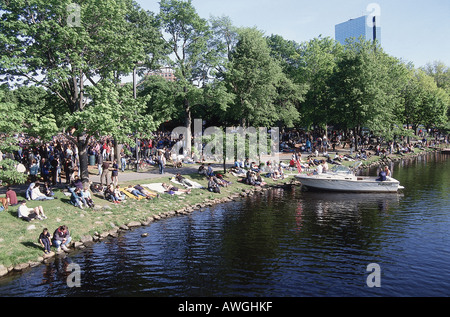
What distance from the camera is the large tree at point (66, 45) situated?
72.2 ft

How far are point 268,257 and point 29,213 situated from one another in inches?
526

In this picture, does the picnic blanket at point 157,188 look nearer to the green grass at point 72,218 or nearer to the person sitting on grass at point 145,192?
the green grass at point 72,218

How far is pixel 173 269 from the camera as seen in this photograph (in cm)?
1534

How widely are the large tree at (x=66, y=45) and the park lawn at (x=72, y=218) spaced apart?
3.46 metres

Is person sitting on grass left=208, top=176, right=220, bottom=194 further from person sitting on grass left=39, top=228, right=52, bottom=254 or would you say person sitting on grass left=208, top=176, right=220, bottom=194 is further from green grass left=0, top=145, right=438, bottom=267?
person sitting on grass left=39, top=228, right=52, bottom=254

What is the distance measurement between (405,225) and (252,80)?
96.1ft

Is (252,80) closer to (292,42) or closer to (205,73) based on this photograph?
(205,73)

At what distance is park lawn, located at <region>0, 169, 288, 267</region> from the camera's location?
16.5 metres

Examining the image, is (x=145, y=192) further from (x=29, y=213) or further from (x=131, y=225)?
(x=29, y=213)

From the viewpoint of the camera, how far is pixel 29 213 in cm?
1916

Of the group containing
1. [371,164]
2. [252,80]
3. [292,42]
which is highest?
[292,42]

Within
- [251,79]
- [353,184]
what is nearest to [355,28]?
[251,79]
